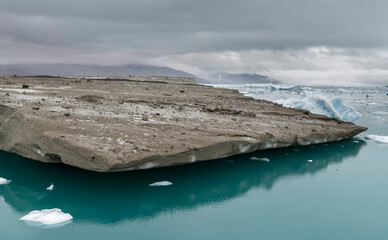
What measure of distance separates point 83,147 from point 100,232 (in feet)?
4.03

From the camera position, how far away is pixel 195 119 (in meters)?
7.00

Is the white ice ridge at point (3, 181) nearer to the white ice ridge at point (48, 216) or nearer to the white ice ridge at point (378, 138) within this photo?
the white ice ridge at point (48, 216)

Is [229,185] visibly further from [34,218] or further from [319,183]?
[34,218]

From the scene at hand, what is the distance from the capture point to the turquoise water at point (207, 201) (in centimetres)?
402

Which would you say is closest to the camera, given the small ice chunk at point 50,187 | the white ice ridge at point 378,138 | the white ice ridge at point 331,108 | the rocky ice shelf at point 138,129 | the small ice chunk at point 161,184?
the rocky ice shelf at point 138,129

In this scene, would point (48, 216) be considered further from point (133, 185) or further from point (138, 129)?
point (138, 129)

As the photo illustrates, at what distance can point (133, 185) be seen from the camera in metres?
5.26

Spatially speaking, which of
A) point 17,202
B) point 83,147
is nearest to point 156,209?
point 83,147

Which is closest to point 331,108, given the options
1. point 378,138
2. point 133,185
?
point 378,138

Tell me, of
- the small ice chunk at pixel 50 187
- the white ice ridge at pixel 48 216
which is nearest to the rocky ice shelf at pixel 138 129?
the small ice chunk at pixel 50 187

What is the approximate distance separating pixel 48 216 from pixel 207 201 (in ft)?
7.41

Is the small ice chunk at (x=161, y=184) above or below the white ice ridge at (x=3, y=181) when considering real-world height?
above

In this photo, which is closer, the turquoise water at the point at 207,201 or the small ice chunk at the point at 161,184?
the turquoise water at the point at 207,201

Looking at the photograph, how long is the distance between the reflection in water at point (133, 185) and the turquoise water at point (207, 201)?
0.05 feet
